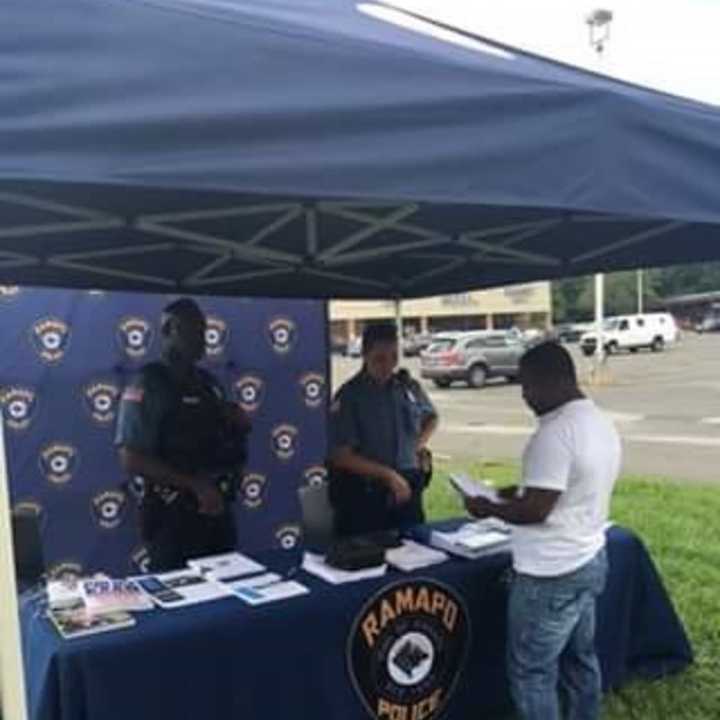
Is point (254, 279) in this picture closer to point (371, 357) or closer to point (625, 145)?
point (371, 357)

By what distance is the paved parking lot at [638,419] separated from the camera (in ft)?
37.7

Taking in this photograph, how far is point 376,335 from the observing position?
13.2 ft

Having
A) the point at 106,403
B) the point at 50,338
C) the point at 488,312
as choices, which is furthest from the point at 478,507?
the point at 488,312

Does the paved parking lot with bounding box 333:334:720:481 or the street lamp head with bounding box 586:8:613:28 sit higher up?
the street lamp head with bounding box 586:8:613:28

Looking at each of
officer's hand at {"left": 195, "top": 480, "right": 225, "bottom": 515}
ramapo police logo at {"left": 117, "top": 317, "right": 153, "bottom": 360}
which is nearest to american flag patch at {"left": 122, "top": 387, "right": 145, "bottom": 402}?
officer's hand at {"left": 195, "top": 480, "right": 225, "bottom": 515}

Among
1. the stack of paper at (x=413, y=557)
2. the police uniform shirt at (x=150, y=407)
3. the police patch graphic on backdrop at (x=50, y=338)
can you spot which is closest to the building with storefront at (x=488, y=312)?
the police patch graphic on backdrop at (x=50, y=338)

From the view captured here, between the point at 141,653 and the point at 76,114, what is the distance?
61.4 inches

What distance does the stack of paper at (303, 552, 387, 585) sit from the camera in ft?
10.3

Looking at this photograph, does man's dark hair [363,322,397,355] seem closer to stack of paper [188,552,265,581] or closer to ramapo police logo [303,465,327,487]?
stack of paper [188,552,265,581]

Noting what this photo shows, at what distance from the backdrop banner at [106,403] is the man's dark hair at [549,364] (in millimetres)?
2568

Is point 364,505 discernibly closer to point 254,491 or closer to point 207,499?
point 207,499

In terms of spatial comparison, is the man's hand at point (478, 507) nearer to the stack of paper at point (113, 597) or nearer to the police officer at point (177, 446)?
the stack of paper at point (113, 597)

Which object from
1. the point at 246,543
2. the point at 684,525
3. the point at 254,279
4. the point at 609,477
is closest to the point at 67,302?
the point at 254,279

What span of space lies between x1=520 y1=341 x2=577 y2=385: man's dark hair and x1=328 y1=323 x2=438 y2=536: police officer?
1.10 meters
